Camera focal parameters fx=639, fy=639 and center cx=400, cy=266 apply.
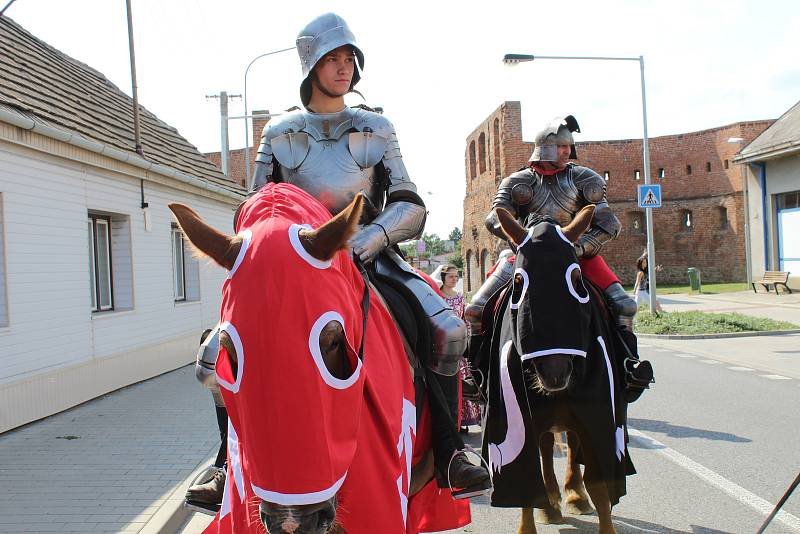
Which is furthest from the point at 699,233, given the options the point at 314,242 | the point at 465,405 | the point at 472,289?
the point at 314,242

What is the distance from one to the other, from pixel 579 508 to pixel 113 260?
8604 millimetres

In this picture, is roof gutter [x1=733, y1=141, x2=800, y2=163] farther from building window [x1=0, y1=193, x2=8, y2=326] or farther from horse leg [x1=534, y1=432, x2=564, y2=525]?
building window [x1=0, y1=193, x2=8, y2=326]

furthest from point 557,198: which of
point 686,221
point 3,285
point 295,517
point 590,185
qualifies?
point 686,221

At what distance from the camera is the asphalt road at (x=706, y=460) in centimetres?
459

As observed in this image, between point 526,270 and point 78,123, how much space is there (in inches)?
315

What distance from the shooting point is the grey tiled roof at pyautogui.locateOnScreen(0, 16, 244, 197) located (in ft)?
27.2

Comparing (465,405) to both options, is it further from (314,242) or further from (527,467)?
(314,242)

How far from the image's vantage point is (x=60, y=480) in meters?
5.66

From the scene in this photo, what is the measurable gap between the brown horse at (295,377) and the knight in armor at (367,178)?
2.66ft

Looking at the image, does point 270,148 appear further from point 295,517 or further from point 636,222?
point 636,222

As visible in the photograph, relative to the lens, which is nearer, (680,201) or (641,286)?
(641,286)

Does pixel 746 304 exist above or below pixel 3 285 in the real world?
below

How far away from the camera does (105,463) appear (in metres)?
6.20

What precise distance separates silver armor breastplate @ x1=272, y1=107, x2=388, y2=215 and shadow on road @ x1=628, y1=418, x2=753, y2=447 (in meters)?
4.93
